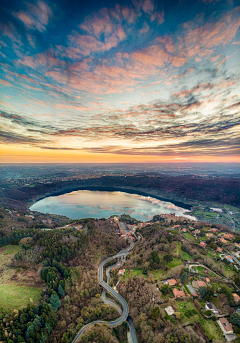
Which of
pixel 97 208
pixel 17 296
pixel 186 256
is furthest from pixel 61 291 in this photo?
pixel 97 208

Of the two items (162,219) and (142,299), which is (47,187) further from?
(142,299)

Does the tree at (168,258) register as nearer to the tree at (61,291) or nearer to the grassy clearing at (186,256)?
the grassy clearing at (186,256)

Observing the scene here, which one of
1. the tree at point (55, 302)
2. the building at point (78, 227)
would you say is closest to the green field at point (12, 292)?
the tree at point (55, 302)

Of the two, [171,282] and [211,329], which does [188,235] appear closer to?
[171,282]

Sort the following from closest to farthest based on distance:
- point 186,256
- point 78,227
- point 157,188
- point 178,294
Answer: point 178,294 < point 186,256 < point 78,227 < point 157,188

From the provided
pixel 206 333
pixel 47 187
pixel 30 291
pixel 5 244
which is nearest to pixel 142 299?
pixel 206 333
